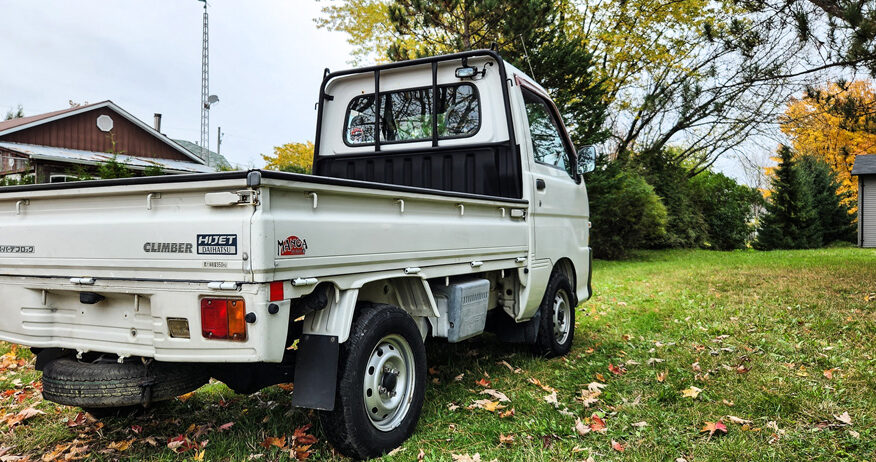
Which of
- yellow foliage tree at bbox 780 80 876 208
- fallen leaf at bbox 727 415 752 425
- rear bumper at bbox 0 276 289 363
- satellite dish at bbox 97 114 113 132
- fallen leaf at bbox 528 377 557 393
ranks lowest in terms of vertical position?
fallen leaf at bbox 727 415 752 425

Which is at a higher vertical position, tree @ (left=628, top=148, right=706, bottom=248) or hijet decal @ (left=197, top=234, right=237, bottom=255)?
tree @ (left=628, top=148, right=706, bottom=248)

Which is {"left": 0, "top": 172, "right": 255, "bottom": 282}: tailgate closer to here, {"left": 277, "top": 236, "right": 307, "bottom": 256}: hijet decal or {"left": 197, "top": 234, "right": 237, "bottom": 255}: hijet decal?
{"left": 197, "top": 234, "right": 237, "bottom": 255}: hijet decal

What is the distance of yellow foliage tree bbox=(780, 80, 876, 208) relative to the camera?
9.41 metres

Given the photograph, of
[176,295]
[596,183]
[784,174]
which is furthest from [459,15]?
[784,174]

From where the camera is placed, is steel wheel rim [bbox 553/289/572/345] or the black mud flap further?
steel wheel rim [bbox 553/289/572/345]

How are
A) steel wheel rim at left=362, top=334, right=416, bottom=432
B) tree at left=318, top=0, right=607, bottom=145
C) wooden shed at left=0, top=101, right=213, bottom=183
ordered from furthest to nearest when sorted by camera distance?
1. wooden shed at left=0, top=101, right=213, bottom=183
2. tree at left=318, top=0, right=607, bottom=145
3. steel wheel rim at left=362, top=334, right=416, bottom=432

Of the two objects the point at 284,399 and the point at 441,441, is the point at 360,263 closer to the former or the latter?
the point at 441,441

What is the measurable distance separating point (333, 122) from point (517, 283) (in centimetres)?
222

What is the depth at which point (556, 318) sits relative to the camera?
17.3 ft

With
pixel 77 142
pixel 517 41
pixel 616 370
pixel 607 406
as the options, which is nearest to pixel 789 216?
pixel 517 41

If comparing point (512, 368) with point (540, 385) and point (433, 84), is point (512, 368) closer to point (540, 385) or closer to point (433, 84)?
point (540, 385)

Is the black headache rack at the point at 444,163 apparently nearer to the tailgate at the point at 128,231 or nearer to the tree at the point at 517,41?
the tailgate at the point at 128,231

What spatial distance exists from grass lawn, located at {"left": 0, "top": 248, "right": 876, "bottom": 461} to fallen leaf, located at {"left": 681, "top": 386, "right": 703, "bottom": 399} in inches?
0.7

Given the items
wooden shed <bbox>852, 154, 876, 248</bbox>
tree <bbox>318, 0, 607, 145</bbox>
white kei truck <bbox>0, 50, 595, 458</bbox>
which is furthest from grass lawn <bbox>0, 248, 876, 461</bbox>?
wooden shed <bbox>852, 154, 876, 248</bbox>
